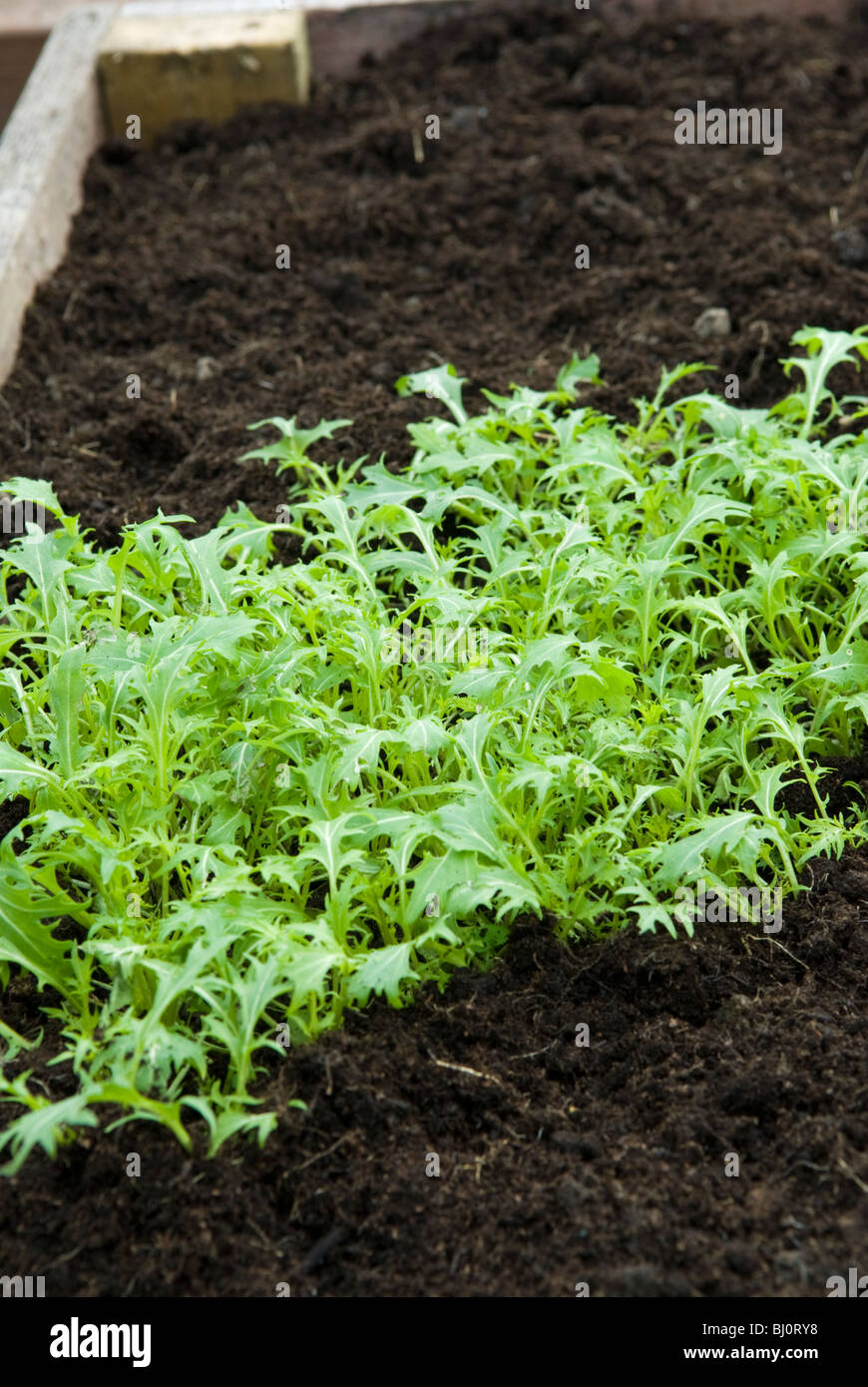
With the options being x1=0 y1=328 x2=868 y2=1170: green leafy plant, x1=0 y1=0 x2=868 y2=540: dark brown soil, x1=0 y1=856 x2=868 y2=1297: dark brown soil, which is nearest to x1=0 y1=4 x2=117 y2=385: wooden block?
x1=0 y1=0 x2=868 y2=540: dark brown soil

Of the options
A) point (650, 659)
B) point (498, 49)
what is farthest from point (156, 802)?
point (498, 49)

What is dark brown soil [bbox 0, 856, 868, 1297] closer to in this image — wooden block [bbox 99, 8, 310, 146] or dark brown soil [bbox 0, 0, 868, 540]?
dark brown soil [bbox 0, 0, 868, 540]

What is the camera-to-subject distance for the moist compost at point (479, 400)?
2.13 metres

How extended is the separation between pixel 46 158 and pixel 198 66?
1.01 metres

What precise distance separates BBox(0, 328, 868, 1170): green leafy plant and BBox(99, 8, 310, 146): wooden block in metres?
2.94

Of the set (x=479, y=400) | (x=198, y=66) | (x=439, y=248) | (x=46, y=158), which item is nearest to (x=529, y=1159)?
(x=479, y=400)

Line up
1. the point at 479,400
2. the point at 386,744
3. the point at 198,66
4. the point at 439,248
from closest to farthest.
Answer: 1. the point at 386,744
2. the point at 479,400
3. the point at 439,248
4. the point at 198,66

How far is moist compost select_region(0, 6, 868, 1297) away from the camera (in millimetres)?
2135

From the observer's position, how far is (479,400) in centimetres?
429

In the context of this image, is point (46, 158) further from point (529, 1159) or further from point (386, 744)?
point (529, 1159)

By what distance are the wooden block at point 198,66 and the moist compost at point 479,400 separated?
0.14 m
